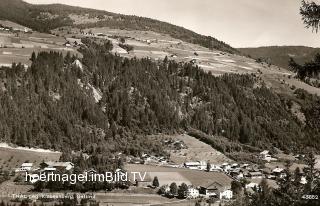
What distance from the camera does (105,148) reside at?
12344 cm

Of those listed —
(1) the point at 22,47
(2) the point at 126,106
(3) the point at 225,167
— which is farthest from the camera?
(1) the point at 22,47

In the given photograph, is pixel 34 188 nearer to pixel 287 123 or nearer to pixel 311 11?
pixel 311 11

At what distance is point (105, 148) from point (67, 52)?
179 ft

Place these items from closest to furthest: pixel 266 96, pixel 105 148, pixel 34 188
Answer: pixel 34 188
pixel 105 148
pixel 266 96

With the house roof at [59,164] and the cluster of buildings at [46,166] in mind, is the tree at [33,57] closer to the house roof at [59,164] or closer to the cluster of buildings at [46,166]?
the cluster of buildings at [46,166]

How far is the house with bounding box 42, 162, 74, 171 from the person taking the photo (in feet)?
301

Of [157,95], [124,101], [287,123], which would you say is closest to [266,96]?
[287,123]

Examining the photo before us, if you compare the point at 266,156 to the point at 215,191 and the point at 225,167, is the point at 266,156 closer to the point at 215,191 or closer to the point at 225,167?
the point at 225,167

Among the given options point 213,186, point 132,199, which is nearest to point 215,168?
point 213,186

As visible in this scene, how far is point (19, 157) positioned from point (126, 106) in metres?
56.2

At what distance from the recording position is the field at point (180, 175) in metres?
99.0

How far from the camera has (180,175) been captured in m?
105

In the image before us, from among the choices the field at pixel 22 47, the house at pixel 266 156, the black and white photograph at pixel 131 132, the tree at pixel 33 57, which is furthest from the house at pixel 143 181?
the tree at pixel 33 57

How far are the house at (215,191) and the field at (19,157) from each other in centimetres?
3252
